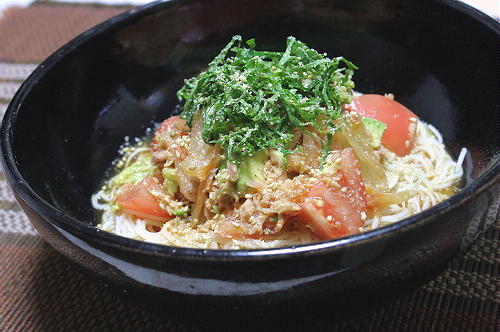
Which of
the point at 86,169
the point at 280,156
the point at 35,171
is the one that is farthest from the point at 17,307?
the point at 280,156

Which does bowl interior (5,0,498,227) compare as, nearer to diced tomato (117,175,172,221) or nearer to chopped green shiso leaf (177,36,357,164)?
diced tomato (117,175,172,221)

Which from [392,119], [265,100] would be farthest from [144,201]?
[392,119]

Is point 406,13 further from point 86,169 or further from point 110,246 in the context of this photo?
point 110,246

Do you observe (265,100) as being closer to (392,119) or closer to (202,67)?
(392,119)

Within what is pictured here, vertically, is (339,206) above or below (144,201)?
above

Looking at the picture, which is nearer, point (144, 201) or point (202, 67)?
point (144, 201)

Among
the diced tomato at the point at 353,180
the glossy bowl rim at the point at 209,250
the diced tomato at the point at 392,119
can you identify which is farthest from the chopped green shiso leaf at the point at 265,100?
the glossy bowl rim at the point at 209,250

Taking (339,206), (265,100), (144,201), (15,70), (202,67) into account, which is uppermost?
(265,100)
